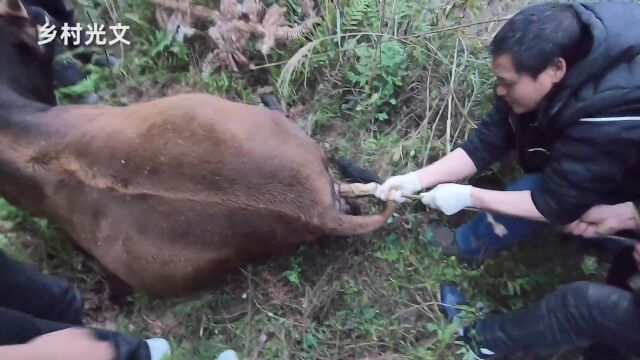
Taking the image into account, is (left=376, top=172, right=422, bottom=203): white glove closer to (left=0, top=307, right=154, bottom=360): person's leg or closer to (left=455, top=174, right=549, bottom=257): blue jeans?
(left=455, top=174, right=549, bottom=257): blue jeans

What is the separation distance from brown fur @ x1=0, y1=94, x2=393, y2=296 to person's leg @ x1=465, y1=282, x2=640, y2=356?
70 cm

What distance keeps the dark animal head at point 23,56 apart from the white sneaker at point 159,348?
1.47 meters

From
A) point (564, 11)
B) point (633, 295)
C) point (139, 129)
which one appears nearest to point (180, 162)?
point (139, 129)

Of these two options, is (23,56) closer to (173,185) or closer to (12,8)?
(12,8)

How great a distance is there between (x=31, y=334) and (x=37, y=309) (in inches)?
21.6

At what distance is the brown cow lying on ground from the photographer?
9.11 ft

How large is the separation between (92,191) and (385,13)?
185 centimetres

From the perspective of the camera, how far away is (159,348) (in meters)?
3.17

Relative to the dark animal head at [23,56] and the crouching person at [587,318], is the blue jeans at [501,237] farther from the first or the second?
the dark animal head at [23,56]

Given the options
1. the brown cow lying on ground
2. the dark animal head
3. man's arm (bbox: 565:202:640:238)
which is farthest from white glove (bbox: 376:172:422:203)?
the dark animal head

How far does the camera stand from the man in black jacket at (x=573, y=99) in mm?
2264

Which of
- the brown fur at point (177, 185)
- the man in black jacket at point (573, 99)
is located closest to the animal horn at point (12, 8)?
the brown fur at point (177, 185)

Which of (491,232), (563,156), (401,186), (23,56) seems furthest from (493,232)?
(23,56)

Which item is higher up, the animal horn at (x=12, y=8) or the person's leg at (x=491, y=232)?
the animal horn at (x=12, y=8)
